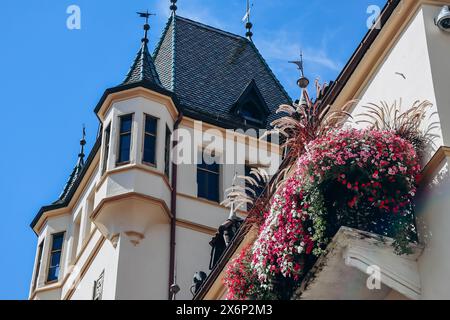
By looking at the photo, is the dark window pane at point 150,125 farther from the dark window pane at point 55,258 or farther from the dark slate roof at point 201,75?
the dark window pane at point 55,258

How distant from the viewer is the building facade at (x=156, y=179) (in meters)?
23.1

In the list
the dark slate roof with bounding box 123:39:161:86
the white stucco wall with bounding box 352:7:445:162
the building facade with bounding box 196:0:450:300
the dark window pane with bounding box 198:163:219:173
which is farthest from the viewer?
the dark window pane with bounding box 198:163:219:173

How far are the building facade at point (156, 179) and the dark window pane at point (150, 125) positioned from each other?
0.02m

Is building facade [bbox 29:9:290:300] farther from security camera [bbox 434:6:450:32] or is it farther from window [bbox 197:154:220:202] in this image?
security camera [bbox 434:6:450:32]

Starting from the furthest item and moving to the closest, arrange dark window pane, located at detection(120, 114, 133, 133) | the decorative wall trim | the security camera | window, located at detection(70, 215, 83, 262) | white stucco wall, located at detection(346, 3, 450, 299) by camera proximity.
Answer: window, located at detection(70, 215, 83, 262) → dark window pane, located at detection(120, 114, 133, 133) → the decorative wall trim → the security camera → white stucco wall, located at detection(346, 3, 450, 299)

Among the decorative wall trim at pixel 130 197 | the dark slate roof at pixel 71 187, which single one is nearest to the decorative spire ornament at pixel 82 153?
the dark slate roof at pixel 71 187

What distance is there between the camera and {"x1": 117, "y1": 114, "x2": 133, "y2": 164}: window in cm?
2396

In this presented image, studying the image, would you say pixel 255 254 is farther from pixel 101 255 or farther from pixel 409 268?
pixel 101 255

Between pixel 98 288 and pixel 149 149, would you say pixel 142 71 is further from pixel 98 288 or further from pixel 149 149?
pixel 98 288

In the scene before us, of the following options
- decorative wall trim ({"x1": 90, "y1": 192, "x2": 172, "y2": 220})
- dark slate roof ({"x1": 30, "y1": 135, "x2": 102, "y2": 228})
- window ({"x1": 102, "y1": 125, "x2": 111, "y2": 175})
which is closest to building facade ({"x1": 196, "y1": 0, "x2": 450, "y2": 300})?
decorative wall trim ({"x1": 90, "y1": 192, "x2": 172, "y2": 220})

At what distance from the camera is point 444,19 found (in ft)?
39.9

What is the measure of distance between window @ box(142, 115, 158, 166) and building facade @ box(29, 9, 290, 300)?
3cm

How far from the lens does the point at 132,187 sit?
23016 millimetres

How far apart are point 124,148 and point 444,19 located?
43.0 feet
